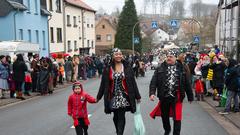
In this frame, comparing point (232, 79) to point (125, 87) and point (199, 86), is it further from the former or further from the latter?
point (125, 87)

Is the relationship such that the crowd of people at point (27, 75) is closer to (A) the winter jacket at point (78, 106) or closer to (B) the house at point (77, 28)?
(A) the winter jacket at point (78, 106)

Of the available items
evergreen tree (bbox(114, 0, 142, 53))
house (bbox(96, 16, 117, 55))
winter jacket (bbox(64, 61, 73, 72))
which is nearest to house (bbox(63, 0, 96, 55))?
winter jacket (bbox(64, 61, 73, 72))

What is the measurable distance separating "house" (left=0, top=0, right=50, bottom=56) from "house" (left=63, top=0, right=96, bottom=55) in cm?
630

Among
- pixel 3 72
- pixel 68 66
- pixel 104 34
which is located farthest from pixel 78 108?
pixel 104 34

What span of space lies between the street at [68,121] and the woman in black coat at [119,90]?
177 cm

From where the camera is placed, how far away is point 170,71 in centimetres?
762

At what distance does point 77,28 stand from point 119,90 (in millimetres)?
41743

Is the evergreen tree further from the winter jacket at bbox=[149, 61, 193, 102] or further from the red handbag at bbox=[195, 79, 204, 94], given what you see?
the winter jacket at bbox=[149, 61, 193, 102]

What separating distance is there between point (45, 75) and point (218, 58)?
814cm

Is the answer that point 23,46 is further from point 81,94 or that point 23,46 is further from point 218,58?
point 81,94

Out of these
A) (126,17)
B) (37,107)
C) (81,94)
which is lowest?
(37,107)

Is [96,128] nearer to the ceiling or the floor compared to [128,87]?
nearer to the floor

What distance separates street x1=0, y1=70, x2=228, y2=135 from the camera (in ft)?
30.6

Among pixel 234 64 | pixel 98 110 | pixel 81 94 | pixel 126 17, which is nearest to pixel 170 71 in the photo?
pixel 81 94
